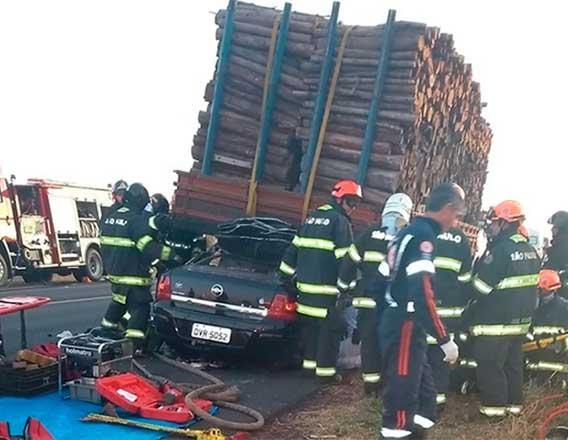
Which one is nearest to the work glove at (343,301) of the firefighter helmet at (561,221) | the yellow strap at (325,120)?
the yellow strap at (325,120)

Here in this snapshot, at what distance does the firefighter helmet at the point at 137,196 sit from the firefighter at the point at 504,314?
3.82 m

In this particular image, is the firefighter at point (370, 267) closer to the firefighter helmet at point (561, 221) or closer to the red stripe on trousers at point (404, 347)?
the red stripe on trousers at point (404, 347)

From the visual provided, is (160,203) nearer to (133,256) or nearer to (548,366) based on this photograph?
(133,256)

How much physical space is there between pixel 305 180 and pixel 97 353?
379 centimetres

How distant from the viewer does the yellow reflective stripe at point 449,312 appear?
6238 millimetres

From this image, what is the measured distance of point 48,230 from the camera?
755 inches

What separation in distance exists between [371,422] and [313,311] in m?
1.59

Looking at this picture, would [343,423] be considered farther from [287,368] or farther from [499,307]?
[287,368]

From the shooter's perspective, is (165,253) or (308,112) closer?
(165,253)

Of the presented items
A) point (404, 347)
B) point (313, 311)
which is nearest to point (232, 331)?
point (313, 311)

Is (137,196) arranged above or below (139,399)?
above

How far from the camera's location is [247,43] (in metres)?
9.29

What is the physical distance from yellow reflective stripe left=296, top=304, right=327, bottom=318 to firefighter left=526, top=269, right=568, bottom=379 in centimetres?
200

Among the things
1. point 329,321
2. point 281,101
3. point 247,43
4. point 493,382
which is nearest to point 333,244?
point 329,321
